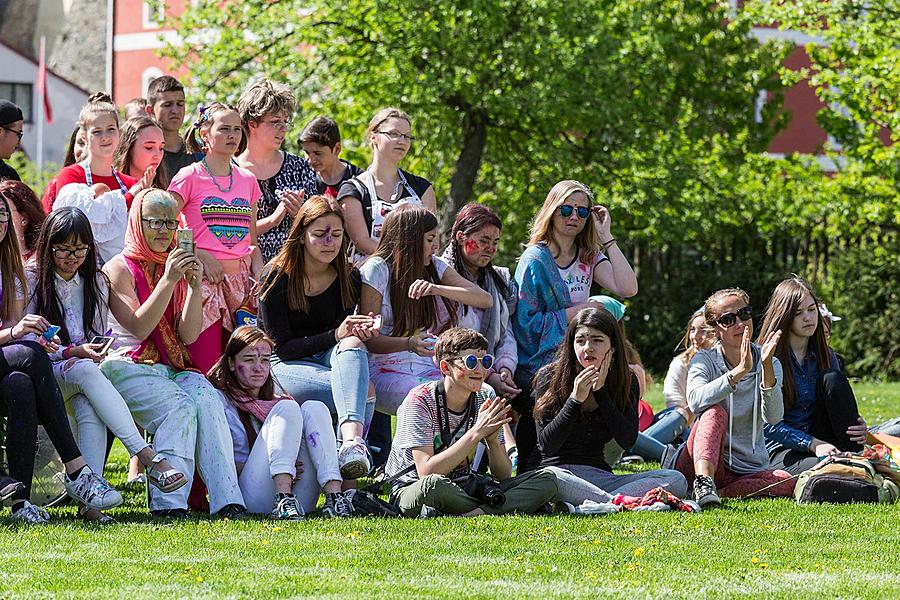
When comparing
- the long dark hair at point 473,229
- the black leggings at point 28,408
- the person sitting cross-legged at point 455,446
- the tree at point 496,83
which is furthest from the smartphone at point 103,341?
the tree at point 496,83

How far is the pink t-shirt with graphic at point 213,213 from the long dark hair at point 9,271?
1.21m

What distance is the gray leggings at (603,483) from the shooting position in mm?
7449

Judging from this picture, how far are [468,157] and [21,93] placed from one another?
26.4 metres

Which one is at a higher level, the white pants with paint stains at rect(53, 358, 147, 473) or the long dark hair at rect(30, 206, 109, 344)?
the long dark hair at rect(30, 206, 109, 344)

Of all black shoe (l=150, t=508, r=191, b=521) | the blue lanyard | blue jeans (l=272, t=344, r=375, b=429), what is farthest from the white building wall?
black shoe (l=150, t=508, r=191, b=521)

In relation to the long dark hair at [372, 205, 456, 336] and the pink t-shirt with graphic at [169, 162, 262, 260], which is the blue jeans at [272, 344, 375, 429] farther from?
the pink t-shirt with graphic at [169, 162, 262, 260]

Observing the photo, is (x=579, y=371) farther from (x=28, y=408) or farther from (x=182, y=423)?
(x=28, y=408)

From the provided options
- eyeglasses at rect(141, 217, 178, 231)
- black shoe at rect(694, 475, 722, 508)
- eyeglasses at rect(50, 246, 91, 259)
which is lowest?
black shoe at rect(694, 475, 722, 508)

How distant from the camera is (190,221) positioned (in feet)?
27.2

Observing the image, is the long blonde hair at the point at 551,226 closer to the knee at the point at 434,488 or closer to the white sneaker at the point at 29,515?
the knee at the point at 434,488

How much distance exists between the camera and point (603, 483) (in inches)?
305

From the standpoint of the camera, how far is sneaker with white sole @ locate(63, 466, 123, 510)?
6758 mm

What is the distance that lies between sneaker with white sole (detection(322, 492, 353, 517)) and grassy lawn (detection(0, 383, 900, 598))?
0.69 feet

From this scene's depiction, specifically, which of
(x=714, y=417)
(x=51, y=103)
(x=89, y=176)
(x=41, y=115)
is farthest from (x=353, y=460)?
(x=51, y=103)
